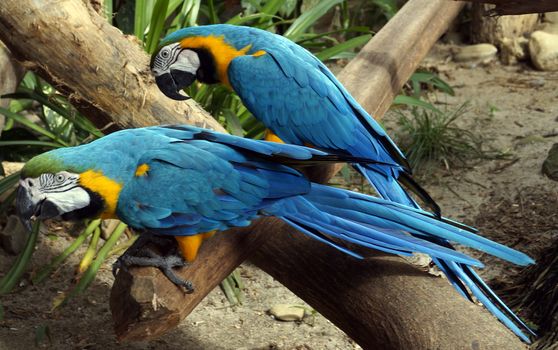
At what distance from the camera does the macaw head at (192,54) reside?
75.6 inches

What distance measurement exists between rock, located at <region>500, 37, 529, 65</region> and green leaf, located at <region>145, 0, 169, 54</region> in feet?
7.00

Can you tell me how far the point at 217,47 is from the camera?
1.93 m

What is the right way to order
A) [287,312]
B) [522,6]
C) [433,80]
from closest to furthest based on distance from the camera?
1. [522,6]
2. [287,312]
3. [433,80]

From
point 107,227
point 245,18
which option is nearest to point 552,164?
point 245,18

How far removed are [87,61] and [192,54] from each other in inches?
9.9

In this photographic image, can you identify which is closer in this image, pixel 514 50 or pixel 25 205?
pixel 25 205

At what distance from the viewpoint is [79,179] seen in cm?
146

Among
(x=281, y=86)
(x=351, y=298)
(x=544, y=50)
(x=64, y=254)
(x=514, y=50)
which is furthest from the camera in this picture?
(x=514, y=50)

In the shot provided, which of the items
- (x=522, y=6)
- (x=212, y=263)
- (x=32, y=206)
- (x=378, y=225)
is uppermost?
(x=522, y=6)

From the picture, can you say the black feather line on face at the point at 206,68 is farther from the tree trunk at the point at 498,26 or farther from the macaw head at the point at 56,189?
the tree trunk at the point at 498,26

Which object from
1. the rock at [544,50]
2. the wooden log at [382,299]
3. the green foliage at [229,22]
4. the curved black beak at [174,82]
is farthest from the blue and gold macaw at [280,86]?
the rock at [544,50]

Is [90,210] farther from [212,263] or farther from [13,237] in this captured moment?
[13,237]

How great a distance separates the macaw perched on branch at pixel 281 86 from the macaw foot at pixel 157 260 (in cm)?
46

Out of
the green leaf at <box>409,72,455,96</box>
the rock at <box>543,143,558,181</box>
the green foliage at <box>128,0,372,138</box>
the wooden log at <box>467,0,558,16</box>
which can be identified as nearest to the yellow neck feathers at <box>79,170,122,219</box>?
the wooden log at <box>467,0,558,16</box>
